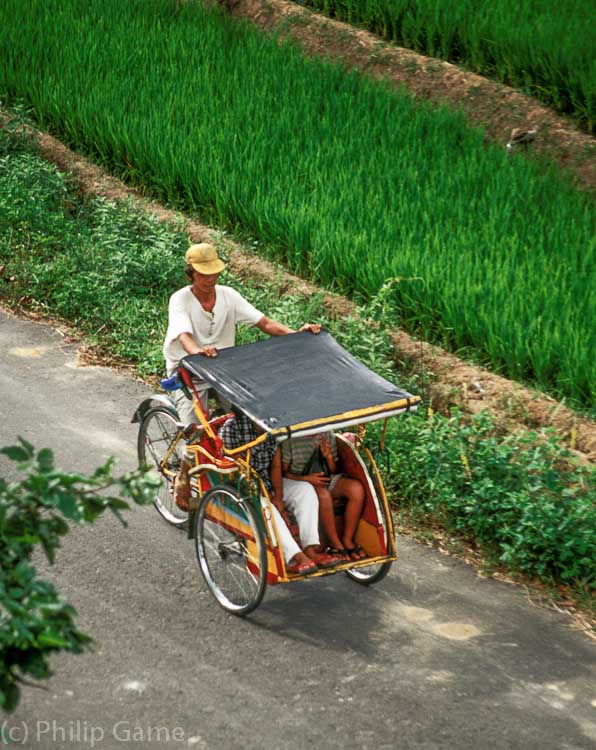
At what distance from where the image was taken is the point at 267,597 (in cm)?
602

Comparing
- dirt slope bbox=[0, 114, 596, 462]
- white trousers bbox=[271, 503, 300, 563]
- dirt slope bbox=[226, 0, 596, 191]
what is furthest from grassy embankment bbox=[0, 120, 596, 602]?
dirt slope bbox=[226, 0, 596, 191]

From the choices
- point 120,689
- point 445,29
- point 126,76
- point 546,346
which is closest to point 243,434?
point 120,689

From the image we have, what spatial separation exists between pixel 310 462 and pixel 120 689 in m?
1.51

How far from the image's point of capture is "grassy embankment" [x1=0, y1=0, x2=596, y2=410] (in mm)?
7879

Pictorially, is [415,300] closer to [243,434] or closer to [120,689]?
[243,434]

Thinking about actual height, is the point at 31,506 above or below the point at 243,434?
above

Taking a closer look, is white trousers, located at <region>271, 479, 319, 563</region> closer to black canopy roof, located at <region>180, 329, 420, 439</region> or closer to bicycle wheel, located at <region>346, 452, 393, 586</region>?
bicycle wheel, located at <region>346, 452, 393, 586</region>

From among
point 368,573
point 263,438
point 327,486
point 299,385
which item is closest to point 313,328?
point 299,385

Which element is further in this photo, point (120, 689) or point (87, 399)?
point (87, 399)

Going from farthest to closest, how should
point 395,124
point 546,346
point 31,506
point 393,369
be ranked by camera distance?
1. point 395,124
2. point 393,369
3. point 546,346
4. point 31,506

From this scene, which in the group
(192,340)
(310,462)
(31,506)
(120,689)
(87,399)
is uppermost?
(31,506)

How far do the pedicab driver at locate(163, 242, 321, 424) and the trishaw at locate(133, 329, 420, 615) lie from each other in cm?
11

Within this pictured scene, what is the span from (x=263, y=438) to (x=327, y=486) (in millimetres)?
719

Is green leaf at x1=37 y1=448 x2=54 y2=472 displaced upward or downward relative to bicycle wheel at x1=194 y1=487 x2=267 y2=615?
upward
